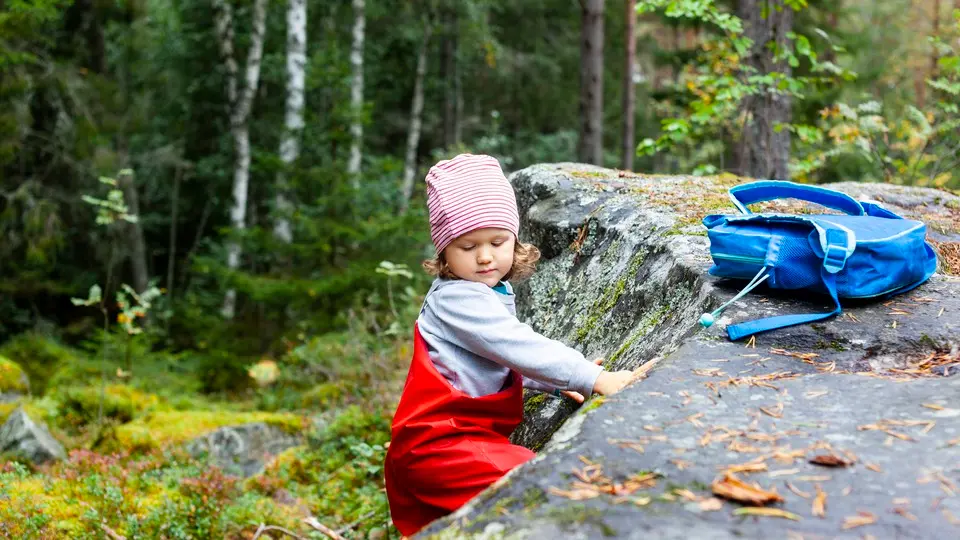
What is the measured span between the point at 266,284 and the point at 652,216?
270 inches

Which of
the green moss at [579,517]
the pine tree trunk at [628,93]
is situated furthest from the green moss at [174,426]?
the pine tree trunk at [628,93]

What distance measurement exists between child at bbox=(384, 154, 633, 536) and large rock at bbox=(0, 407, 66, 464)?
14.8ft

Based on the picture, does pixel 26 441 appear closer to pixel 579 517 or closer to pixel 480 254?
pixel 480 254

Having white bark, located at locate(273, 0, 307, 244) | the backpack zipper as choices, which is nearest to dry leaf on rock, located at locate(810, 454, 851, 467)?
the backpack zipper

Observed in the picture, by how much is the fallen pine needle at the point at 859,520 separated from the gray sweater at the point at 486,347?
1054 millimetres

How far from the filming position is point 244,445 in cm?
695

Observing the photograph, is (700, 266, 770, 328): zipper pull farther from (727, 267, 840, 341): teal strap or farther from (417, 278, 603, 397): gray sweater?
(417, 278, 603, 397): gray sweater

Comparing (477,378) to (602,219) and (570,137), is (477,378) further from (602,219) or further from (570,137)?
(570,137)

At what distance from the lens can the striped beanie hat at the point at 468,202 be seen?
2.92 meters

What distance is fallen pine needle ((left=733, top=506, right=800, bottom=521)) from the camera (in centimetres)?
164

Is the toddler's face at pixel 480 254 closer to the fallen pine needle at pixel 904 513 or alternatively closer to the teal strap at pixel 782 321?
the teal strap at pixel 782 321

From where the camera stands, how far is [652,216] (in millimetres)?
3855

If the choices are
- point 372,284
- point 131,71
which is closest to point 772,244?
point 372,284

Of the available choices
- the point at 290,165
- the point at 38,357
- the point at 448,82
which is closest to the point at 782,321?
the point at 290,165
